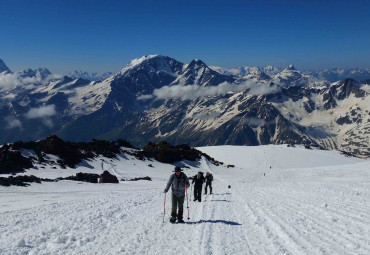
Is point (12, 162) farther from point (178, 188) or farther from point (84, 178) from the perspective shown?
point (178, 188)

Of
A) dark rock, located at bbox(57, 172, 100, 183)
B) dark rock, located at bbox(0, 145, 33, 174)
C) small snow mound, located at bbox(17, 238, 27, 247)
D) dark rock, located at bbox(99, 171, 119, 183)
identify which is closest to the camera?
small snow mound, located at bbox(17, 238, 27, 247)

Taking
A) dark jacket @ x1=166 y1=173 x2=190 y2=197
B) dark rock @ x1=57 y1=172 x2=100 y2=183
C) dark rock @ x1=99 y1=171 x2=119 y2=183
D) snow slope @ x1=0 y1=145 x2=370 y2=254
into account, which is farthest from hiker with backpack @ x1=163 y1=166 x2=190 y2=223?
dark rock @ x1=57 y1=172 x2=100 y2=183

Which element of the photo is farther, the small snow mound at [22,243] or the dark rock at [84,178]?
the dark rock at [84,178]

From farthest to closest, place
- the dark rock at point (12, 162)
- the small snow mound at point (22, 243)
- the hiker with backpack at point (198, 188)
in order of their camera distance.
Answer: the dark rock at point (12, 162) → the hiker with backpack at point (198, 188) → the small snow mound at point (22, 243)

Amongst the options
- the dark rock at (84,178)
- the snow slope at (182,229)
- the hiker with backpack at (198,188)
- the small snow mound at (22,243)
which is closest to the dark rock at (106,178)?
the dark rock at (84,178)

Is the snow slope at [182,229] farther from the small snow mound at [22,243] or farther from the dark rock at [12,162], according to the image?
the dark rock at [12,162]

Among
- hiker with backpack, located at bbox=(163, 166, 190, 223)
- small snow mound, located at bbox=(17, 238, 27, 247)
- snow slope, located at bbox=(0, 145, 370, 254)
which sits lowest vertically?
snow slope, located at bbox=(0, 145, 370, 254)

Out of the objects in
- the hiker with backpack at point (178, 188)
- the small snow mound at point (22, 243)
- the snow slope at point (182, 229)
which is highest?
the hiker with backpack at point (178, 188)

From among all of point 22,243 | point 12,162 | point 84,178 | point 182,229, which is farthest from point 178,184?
point 12,162

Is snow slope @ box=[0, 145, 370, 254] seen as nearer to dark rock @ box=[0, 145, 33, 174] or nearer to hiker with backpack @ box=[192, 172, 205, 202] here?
hiker with backpack @ box=[192, 172, 205, 202]

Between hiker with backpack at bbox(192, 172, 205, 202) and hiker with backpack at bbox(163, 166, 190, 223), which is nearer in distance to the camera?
hiker with backpack at bbox(163, 166, 190, 223)

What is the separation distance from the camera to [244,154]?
413ft

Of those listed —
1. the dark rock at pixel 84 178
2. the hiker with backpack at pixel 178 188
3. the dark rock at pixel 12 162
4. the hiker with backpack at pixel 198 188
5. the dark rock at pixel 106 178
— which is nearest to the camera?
the hiker with backpack at pixel 178 188

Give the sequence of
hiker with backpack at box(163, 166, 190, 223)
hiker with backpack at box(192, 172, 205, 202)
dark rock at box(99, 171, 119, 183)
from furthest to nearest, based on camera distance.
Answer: dark rock at box(99, 171, 119, 183), hiker with backpack at box(192, 172, 205, 202), hiker with backpack at box(163, 166, 190, 223)
